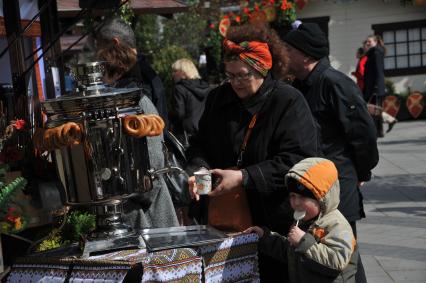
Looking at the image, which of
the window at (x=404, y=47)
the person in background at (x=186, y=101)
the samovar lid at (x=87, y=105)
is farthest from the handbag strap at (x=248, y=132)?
the window at (x=404, y=47)

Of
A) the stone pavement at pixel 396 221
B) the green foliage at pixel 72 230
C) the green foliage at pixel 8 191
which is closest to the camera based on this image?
the green foliage at pixel 8 191

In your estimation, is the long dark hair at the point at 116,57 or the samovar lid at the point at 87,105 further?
the long dark hair at the point at 116,57

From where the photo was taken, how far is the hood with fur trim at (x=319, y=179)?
316 cm

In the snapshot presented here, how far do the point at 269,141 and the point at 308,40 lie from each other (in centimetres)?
126

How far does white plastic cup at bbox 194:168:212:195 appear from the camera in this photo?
10.3 feet

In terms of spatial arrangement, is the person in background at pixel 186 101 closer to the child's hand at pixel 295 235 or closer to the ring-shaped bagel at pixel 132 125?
the child's hand at pixel 295 235

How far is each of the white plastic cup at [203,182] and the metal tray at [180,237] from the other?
0.52 ft

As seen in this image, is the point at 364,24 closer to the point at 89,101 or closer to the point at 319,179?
the point at 319,179

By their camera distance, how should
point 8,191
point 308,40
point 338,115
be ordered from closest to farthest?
point 8,191
point 338,115
point 308,40

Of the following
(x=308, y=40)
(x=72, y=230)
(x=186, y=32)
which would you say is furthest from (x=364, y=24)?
(x=72, y=230)

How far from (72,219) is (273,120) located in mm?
1073

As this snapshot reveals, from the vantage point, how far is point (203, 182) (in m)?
3.15

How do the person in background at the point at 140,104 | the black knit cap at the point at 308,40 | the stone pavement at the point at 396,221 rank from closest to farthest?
the person in background at the point at 140,104 < the black knit cap at the point at 308,40 < the stone pavement at the point at 396,221

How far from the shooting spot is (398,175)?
10.8 meters
